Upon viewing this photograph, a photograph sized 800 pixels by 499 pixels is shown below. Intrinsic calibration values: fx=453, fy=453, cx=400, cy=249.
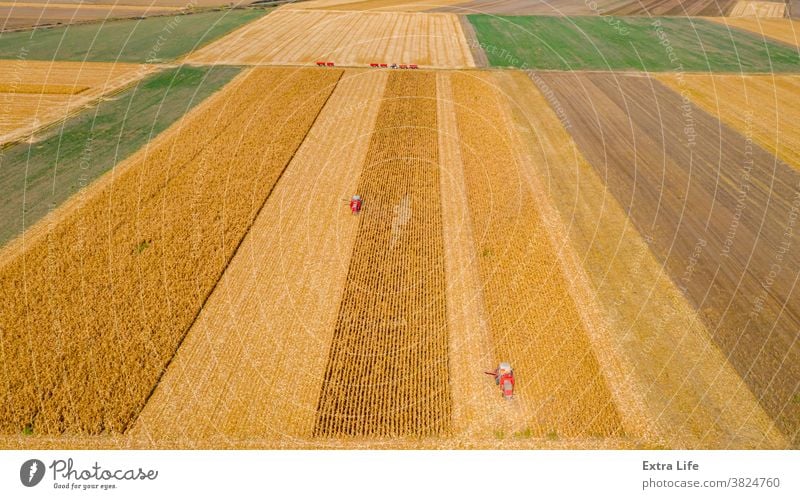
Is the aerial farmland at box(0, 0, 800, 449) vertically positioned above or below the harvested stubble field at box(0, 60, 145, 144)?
A: below

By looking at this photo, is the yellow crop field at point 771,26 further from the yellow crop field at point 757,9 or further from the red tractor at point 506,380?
the red tractor at point 506,380

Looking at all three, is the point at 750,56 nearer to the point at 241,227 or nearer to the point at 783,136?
the point at 783,136

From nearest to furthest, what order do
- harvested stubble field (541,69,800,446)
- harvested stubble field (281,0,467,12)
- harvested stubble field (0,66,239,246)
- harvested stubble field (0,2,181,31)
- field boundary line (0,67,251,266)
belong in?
harvested stubble field (541,69,800,446)
field boundary line (0,67,251,266)
harvested stubble field (0,66,239,246)
harvested stubble field (0,2,181,31)
harvested stubble field (281,0,467,12)

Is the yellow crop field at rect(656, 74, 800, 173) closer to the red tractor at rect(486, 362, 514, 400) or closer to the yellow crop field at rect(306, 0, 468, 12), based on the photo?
the red tractor at rect(486, 362, 514, 400)

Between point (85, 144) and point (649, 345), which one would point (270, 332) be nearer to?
point (649, 345)

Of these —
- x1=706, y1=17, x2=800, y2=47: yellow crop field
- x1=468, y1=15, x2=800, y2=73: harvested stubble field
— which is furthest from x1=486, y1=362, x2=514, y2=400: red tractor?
x1=706, y1=17, x2=800, y2=47: yellow crop field

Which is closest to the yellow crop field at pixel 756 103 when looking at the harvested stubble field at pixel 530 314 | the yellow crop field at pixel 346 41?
the harvested stubble field at pixel 530 314
